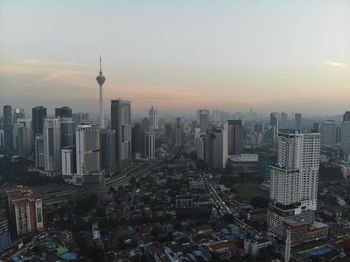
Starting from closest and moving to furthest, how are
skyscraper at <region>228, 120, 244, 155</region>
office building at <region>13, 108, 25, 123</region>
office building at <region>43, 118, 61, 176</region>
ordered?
office building at <region>13, 108, 25, 123</region>
office building at <region>43, 118, 61, 176</region>
skyscraper at <region>228, 120, 244, 155</region>

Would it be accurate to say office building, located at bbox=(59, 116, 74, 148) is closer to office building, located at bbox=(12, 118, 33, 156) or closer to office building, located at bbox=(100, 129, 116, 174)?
office building, located at bbox=(100, 129, 116, 174)

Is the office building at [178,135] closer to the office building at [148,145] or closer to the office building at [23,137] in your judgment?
the office building at [148,145]

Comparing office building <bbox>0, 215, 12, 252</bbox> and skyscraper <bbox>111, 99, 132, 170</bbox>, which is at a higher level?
skyscraper <bbox>111, 99, 132, 170</bbox>

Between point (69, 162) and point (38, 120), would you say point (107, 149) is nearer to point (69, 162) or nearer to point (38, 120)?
point (69, 162)

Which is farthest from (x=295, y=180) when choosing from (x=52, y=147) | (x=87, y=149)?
(x=52, y=147)

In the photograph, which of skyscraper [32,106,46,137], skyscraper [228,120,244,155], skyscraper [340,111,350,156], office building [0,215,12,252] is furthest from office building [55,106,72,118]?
skyscraper [340,111,350,156]

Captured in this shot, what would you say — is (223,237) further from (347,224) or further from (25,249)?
(25,249)

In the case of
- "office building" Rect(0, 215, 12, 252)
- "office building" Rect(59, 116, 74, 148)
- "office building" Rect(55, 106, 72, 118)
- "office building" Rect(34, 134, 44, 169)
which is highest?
"office building" Rect(55, 106, 72, 118)

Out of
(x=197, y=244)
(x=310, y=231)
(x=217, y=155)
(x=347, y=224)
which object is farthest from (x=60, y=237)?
(x=217, y=155)
